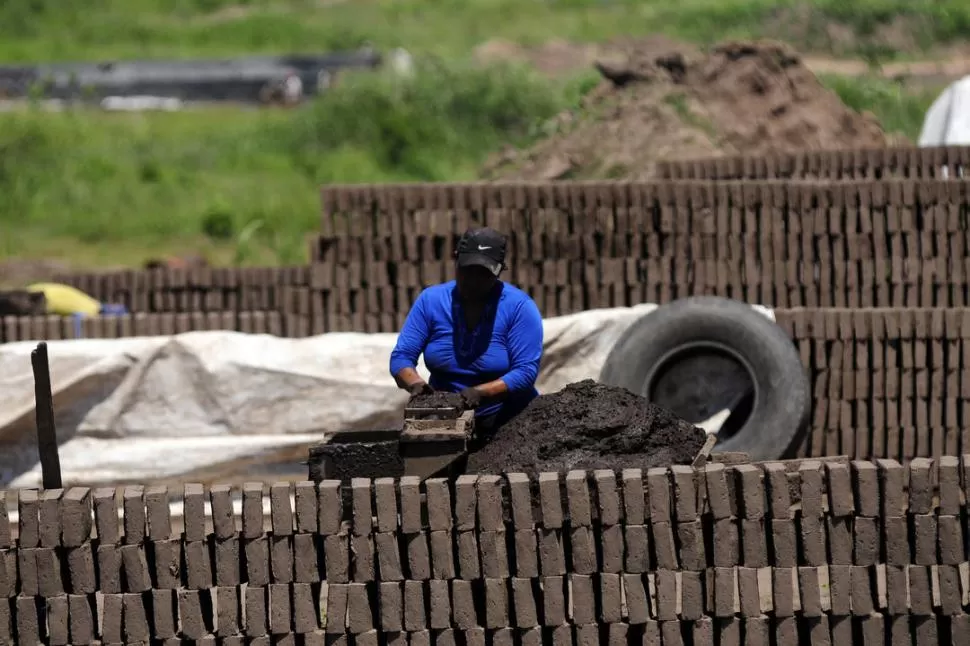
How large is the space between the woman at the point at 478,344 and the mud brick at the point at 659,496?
41.1 inches

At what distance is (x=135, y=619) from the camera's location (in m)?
5.16

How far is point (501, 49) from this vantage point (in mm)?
31688

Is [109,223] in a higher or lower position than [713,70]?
lower

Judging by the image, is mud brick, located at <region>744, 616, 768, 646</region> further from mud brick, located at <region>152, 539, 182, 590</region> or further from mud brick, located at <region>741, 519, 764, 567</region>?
mud brick, located at <region>152, 539, 182, 590</region>

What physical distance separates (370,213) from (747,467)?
491 centimetres

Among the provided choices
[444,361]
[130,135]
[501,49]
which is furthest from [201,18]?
[444,361]

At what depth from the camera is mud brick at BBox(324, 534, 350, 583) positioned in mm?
5145

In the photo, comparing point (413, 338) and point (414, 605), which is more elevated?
point (413, 338)

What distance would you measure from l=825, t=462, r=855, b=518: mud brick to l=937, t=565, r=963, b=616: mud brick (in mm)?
388

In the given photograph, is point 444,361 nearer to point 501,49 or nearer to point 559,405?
point 559,405

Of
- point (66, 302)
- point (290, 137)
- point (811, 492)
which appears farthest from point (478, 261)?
point (290, 137)

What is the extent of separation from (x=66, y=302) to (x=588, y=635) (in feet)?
22.9

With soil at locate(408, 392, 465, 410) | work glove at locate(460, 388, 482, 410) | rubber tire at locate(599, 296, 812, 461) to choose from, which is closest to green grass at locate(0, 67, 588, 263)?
rubber tire at locate(599, 296, 812, 461)

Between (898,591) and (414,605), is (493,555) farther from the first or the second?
(898,591)
